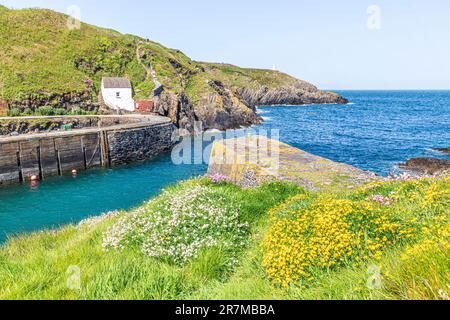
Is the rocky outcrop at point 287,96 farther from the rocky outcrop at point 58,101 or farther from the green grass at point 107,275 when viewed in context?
the green grass at point 107,275

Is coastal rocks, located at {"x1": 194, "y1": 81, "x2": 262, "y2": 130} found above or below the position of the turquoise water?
above

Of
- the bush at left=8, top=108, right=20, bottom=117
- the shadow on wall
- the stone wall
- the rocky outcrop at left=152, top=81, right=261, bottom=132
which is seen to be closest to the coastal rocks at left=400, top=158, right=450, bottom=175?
the stone wall

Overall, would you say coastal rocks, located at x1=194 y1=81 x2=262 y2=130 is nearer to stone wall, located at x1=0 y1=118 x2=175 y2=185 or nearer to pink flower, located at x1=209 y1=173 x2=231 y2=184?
stone wall, located at x1=0 y1=118 x2=175 y2=185

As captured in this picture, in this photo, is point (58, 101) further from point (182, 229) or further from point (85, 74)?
point (182, 229)

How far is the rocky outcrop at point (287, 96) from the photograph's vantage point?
513 ft

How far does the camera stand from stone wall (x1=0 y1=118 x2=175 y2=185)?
29469 millimetres

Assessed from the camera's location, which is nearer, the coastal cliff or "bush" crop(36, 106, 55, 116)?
"bush" crop(36, 106, 55, 116)

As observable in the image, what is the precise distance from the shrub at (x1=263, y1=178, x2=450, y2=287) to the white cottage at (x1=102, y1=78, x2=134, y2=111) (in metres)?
53.8

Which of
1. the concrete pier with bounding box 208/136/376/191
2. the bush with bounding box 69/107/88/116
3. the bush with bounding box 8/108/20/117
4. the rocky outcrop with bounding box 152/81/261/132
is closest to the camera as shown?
the concrete pier with bounding box 208/136/376/191

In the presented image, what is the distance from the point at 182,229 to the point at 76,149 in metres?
30.0

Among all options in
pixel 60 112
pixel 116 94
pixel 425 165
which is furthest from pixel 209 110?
pixel 425 165

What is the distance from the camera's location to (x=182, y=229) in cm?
804

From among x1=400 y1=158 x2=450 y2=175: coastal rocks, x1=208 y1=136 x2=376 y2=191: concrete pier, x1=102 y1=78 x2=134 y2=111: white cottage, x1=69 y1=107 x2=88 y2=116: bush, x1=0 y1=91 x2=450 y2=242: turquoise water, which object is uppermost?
x1=102 y1=78 x2=134 y2=111: white cottage
